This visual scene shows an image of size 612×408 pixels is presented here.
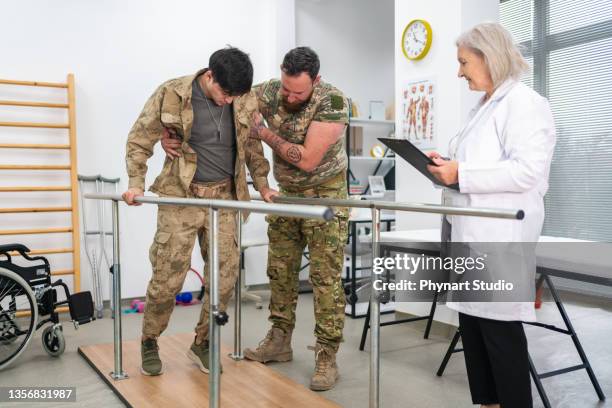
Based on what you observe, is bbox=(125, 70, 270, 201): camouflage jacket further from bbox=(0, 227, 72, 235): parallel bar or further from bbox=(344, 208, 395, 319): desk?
bbox=(0, 227, 72, 235): parallel bar

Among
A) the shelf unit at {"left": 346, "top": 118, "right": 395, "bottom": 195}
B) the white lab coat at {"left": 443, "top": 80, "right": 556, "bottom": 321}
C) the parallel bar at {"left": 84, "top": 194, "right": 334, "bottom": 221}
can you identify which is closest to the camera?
the parallel bar at {"left": 84, "top": 194, "right": 334, "bottom": 221}

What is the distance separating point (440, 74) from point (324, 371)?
2.22 metres

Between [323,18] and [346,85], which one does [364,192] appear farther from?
[323,18]

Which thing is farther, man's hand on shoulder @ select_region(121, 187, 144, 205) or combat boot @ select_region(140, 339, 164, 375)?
combat boot @ select_region(140, 339, 164, 375)

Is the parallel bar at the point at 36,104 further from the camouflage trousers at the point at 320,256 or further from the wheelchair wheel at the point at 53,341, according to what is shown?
the camouflage trousers at the point at 320,256

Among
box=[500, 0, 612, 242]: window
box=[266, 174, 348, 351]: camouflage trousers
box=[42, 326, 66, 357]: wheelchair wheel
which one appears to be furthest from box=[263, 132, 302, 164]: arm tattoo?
box=[500, 0, 612, 242]: window

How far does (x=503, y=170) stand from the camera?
1.59 meters

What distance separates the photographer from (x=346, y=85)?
612 cm

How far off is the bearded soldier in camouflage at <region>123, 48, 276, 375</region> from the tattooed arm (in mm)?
200

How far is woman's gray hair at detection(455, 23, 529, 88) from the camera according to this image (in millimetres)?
1653

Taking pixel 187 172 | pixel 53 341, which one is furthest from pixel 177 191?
pixel 53 341

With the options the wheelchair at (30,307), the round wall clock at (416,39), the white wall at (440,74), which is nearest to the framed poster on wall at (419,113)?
the white wall at (440,74)

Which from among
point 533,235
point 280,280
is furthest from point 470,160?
point 280,280

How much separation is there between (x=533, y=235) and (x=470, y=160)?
290 mm
